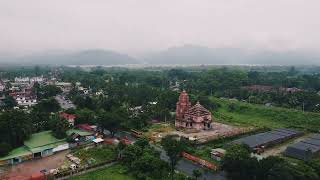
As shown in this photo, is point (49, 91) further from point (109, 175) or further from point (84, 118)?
point (109, 175)

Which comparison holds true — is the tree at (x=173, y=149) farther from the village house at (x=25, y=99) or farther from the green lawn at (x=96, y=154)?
the village house at (x=25, y=99)

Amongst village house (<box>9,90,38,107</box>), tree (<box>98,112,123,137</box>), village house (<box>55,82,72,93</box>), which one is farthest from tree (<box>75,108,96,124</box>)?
village house (<box>55,82,72,93</box>)

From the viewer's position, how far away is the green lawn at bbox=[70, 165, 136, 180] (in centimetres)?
3059

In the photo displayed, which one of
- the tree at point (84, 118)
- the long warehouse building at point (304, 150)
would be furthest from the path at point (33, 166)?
the long warehouse building at point (304, 150)

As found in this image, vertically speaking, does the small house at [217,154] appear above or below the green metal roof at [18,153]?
above

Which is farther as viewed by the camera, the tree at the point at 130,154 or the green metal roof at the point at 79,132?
the green metal roof at the point at 79,132

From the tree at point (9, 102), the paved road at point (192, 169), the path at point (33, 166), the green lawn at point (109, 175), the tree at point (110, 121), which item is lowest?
the path at point (33, 166)

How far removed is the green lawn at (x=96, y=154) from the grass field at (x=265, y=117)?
2353 centimetres

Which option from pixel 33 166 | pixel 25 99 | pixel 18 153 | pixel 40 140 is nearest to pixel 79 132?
pixel 40 140

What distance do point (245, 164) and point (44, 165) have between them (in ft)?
63.7

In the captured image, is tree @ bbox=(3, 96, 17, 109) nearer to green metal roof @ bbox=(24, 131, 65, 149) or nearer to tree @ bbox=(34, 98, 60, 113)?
tree @ bbox=(34, 98, 60, 113)

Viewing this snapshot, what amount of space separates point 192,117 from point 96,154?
16.9 meters

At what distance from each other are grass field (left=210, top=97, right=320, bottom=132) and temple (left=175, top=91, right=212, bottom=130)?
662 centimetres

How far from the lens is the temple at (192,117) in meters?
48.9
